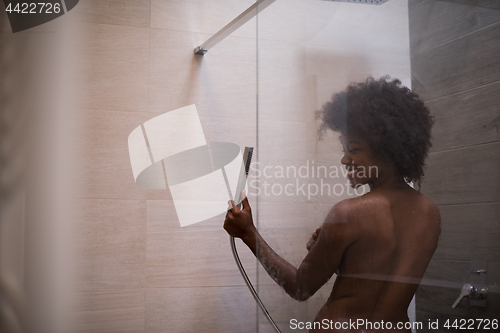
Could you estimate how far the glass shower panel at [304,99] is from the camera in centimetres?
91

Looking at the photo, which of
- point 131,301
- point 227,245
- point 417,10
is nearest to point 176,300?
point 131,301

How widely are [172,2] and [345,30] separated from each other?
0.95m

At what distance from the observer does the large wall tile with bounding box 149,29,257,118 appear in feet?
5.38

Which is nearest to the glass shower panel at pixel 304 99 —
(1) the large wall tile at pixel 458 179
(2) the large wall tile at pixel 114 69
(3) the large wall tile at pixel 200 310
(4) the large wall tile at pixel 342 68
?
(4) the large wall tile at pixel 342 68

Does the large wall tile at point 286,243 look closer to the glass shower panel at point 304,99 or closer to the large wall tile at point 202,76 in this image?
the glass shower panel at point 304,99

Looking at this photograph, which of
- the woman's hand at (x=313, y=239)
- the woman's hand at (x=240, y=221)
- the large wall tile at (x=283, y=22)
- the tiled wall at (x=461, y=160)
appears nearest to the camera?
the tiled wall at (x=461, y=160)

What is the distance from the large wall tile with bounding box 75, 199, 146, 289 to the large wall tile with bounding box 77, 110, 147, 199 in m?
0.04

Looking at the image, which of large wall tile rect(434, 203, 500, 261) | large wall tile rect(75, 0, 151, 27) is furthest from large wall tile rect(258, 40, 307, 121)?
large wall tile rect(75, 0, 151, 27)

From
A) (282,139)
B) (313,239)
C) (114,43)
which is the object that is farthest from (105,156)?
(313,239)

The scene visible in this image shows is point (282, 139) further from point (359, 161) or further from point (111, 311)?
point (111, 311)

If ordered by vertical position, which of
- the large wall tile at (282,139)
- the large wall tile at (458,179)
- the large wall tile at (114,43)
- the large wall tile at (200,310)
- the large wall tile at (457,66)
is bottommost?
the large wall tile at (200,310)

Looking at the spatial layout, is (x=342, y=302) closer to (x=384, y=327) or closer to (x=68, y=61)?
(x=384, y=327)

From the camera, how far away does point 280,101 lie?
3.59 feet

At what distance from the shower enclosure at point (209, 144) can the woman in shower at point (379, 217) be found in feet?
0.08
